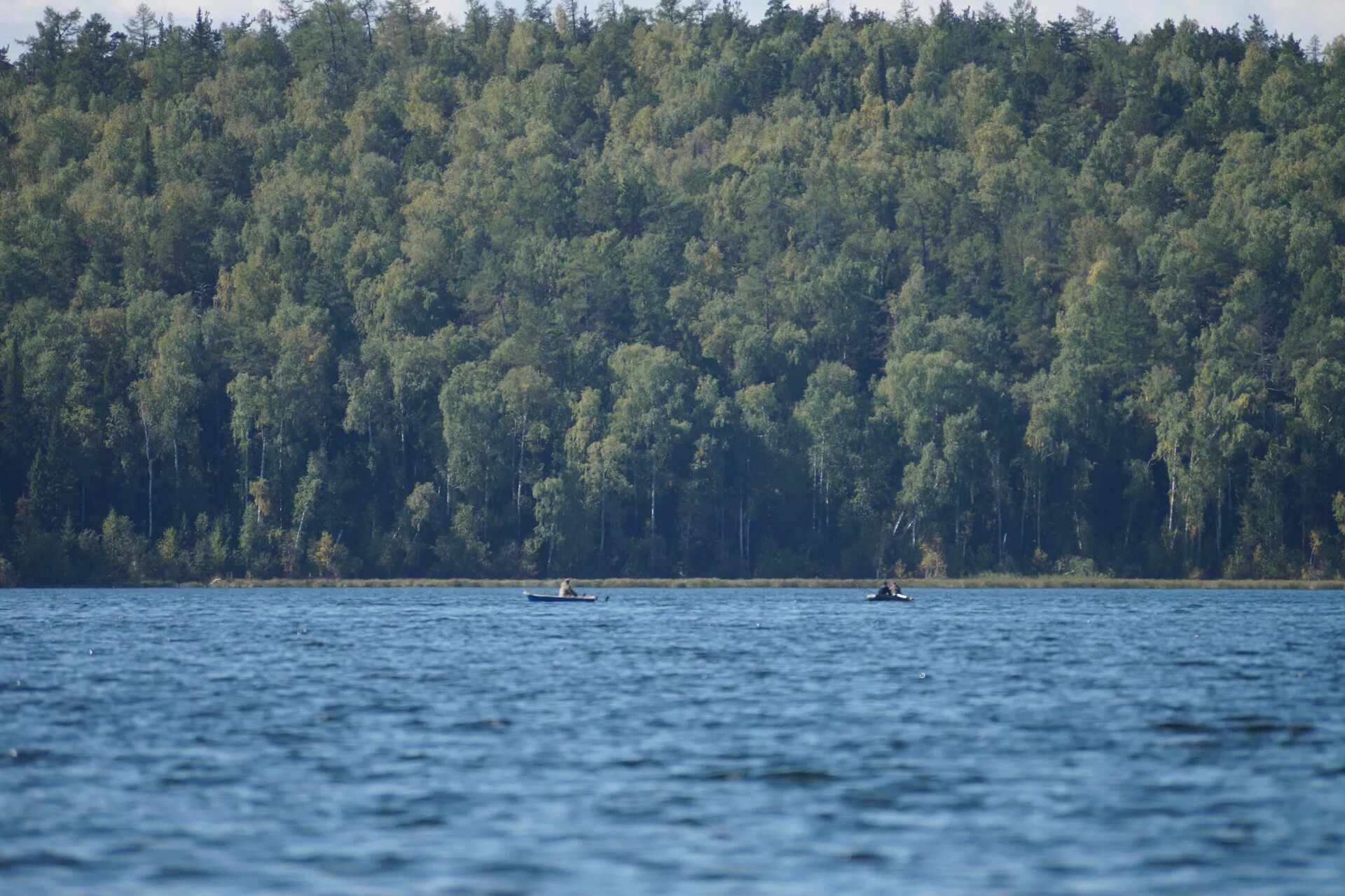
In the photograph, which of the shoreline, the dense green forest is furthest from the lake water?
the dense green forest

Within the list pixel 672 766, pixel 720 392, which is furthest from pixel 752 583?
pixel 672 766

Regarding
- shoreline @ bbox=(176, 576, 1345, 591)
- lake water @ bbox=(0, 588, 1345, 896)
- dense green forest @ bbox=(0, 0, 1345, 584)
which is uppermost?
dense green forest @ bbox=(0, 0, 1345, 584)

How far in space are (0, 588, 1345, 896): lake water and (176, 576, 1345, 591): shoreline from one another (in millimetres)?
67898

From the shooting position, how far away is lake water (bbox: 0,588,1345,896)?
23.3 metres

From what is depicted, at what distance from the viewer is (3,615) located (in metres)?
84.2

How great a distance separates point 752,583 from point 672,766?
105325mm

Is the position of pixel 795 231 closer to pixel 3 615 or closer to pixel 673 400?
pixel 673 400

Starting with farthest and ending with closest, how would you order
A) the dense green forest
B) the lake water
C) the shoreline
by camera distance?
the dense green forest
the shoreline
the lake water

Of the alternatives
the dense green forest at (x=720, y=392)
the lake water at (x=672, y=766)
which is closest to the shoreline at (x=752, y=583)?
the dense green forest at (x=720, y=392)

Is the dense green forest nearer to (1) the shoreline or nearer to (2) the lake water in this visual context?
(1) the shoreline

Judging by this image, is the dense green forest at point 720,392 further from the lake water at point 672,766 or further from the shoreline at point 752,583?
the lake water at point 672,766

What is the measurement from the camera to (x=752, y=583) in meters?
137

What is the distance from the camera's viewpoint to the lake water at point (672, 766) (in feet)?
76.3

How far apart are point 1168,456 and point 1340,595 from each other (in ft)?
86.7
